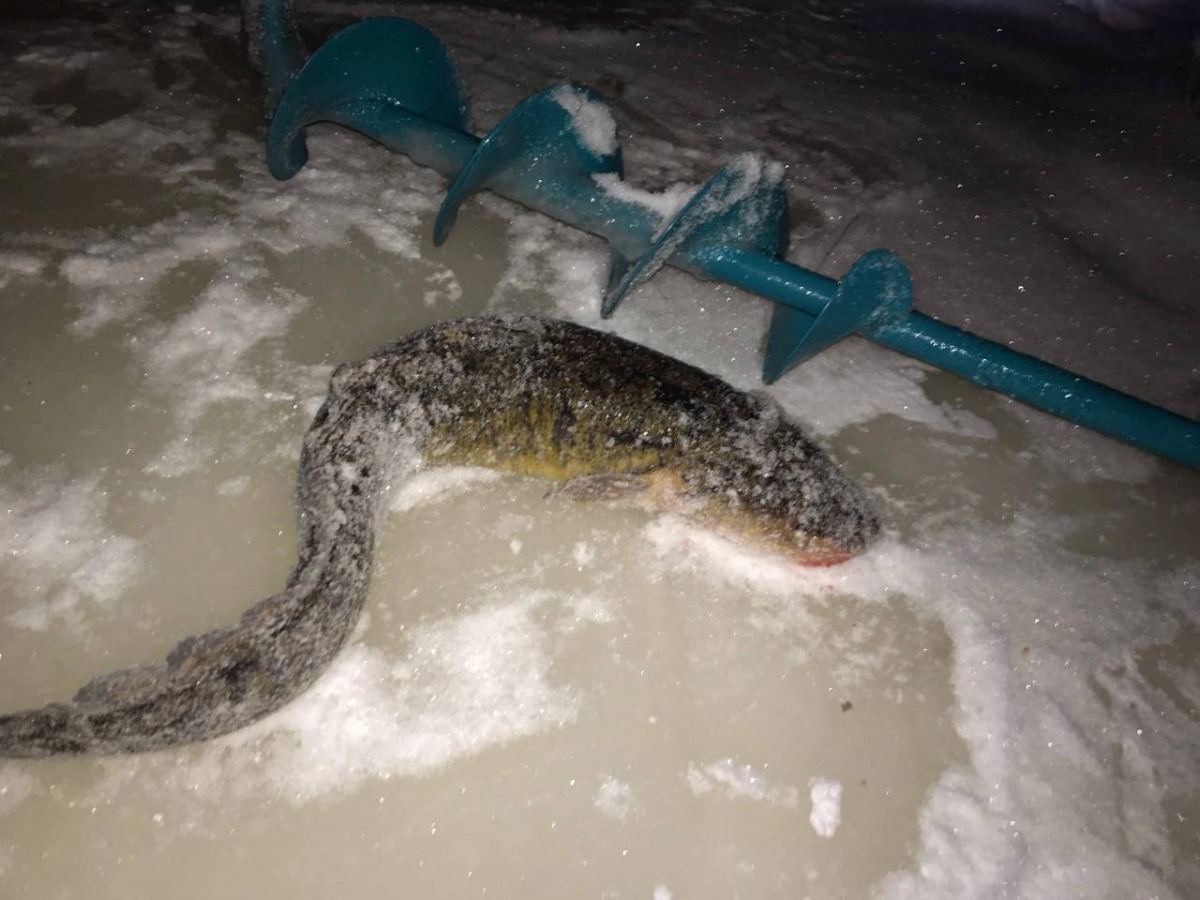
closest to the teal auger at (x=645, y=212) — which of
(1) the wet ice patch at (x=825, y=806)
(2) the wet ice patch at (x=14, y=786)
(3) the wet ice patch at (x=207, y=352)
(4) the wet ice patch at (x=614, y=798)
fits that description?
(3) the wet ice patch at (x=207, y=352)

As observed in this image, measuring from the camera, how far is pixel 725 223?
2.81 m

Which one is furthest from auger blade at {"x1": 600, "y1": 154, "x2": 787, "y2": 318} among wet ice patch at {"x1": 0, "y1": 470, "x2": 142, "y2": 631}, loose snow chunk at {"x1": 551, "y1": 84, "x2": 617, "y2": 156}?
wet ice patch at {"x1": 0, "y1": 470, "x2": 142, "y2": 631}

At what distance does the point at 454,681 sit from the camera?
2.18 meters

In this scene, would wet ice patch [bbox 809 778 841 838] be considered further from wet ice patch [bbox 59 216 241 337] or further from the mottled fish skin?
wet ice patch [bbox 59 216 241 337]

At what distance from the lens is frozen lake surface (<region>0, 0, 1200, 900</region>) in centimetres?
199

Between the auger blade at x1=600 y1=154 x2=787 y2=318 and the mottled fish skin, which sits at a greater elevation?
the auger blade at x1=600 y1=154 x2=787 y2=318

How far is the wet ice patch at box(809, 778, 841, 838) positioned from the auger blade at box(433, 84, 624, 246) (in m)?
2.29

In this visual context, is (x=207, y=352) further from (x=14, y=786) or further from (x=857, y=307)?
(x=857, y=307)

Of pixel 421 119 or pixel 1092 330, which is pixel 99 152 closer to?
pixel 421 119

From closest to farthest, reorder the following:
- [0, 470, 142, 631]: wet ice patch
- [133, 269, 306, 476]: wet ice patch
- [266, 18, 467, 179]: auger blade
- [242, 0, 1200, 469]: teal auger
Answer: [0, 470, 142, 631]: wet ice patch, [133, 269, 306, 476]: wet ice patch, [242, 0, 1200, 469]: teal auger, [266, 18, 467, 179]: auger blade

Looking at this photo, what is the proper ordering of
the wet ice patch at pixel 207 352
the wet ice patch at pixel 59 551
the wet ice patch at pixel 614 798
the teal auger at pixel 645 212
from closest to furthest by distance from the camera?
the wet ice patch at pixel 614 798 < the wet ice patch at pixel 59 551 < the wet ice patch at pixel 207 352 < the teal auger at pixel 645 212

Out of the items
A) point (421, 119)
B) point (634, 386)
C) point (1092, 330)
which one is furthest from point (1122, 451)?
point (421, 119)

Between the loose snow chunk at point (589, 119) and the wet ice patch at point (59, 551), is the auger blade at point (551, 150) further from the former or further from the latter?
the wet ice patch at point (59, 551)

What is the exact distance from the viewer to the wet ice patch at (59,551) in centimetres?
219
